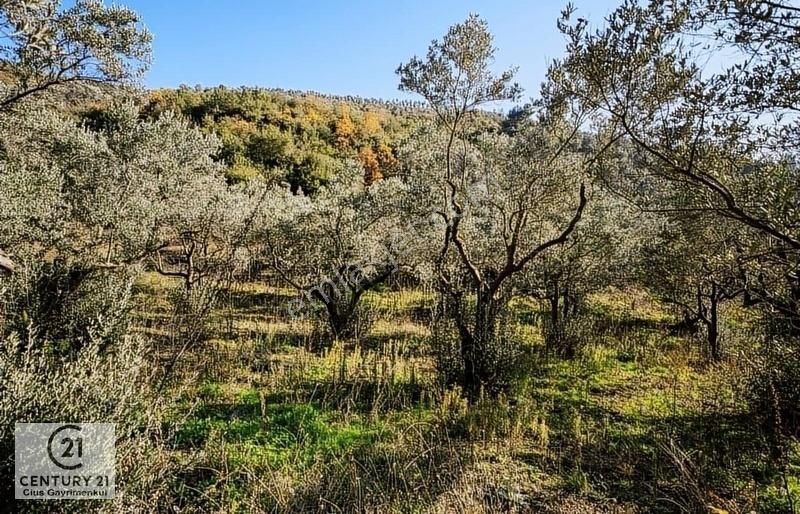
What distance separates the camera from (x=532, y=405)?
22.7 ft

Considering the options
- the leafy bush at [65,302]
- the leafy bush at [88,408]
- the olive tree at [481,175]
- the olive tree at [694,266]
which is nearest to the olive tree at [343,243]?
the olive tree at [481,175]

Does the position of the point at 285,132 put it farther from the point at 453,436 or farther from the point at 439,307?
the point at 453,436

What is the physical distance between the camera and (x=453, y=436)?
5.75 meters

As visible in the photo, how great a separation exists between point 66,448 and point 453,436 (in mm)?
4260

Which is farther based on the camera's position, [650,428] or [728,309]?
[728,309]

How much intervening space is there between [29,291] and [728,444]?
10505mm

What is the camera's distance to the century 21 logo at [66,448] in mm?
2867

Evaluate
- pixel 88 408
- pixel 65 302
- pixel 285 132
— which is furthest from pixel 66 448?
pixel 285 132

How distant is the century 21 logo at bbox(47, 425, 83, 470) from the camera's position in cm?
287

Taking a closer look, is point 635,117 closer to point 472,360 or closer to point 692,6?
point 692,6

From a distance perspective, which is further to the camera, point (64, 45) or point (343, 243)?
point (343, 243)

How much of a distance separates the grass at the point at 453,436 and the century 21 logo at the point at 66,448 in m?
0.92

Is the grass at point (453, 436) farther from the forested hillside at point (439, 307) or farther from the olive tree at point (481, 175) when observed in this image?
the olive tree at point (481, 175)

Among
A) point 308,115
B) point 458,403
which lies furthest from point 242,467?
point 308,115
